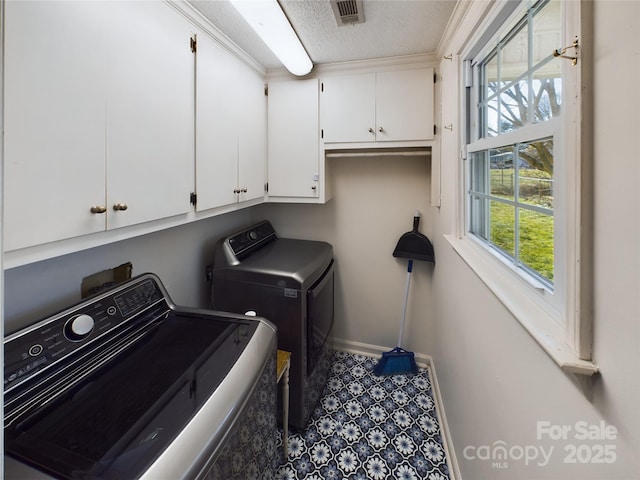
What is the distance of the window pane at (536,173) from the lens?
33.5 inches

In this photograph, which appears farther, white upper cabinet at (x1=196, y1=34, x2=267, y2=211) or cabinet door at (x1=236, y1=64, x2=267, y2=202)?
cabinet door at (x1=236, y1=64, x2=267, y2=202)

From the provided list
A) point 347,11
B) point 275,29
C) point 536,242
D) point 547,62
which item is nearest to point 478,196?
point 536,242

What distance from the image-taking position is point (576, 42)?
587 mm

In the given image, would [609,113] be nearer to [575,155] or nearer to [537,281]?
[575,155]

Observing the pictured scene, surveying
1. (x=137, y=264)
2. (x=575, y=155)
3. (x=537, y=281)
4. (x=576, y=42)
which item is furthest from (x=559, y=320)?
(x=137, y=264)

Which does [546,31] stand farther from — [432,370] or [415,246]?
[432,370]

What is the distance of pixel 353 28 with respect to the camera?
64.6 inches

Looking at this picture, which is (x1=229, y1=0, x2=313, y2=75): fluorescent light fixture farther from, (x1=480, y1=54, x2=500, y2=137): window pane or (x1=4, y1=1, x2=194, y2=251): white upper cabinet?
(x1=480, y1=54, x2=500, y2=137): window pane

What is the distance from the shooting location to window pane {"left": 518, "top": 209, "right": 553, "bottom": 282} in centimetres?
86

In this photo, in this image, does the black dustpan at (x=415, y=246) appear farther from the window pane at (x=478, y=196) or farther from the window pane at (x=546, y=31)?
the window pane at (x=546, y=31)

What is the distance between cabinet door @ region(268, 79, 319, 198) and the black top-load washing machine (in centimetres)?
54

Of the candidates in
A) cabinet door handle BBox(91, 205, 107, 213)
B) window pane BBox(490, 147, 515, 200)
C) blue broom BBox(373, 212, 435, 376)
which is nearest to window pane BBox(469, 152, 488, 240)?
window pane BBox(490, 147, 515, 200)

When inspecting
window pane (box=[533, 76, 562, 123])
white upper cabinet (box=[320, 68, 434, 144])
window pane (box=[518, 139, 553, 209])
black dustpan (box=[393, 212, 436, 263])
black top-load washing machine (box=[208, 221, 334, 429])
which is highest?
white upper cabinet (box=[320, 68, 434, 144])

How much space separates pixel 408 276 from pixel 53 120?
85.9 inches
